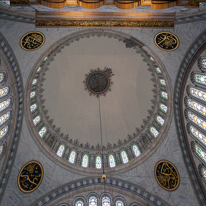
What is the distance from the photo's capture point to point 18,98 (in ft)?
33.5

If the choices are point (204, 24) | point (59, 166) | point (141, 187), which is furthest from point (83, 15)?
point (141, 187)

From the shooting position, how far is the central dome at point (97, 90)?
14445 millimetres

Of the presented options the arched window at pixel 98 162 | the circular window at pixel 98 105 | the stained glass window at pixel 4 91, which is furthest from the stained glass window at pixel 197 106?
the stained glass window at pixel 4 91

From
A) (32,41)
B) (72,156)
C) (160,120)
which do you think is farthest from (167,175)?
(32,41)

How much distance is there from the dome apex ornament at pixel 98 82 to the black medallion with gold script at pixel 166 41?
645cm

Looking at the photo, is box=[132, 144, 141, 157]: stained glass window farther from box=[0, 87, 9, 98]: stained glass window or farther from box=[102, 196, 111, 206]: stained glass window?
box=[0, 87, 9, 98]: stained glass window

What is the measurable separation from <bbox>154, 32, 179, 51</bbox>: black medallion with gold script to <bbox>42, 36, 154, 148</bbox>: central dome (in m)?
4.42

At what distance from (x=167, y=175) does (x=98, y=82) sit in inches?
371

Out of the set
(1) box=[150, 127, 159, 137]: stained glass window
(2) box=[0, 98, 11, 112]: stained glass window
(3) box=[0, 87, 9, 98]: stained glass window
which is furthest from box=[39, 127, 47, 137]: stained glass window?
(1) box=[150, 127, 159, 137]: stained glass window

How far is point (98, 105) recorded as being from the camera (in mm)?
16125

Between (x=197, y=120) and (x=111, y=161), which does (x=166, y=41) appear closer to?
(x=197, y=120)

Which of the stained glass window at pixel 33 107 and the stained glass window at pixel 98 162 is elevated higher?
the stained glass window at pixel 33 107

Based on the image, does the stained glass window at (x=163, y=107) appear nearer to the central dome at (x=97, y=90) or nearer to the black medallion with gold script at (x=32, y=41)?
the central dome at (x=97, y=90)

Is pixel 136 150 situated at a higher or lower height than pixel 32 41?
lower
